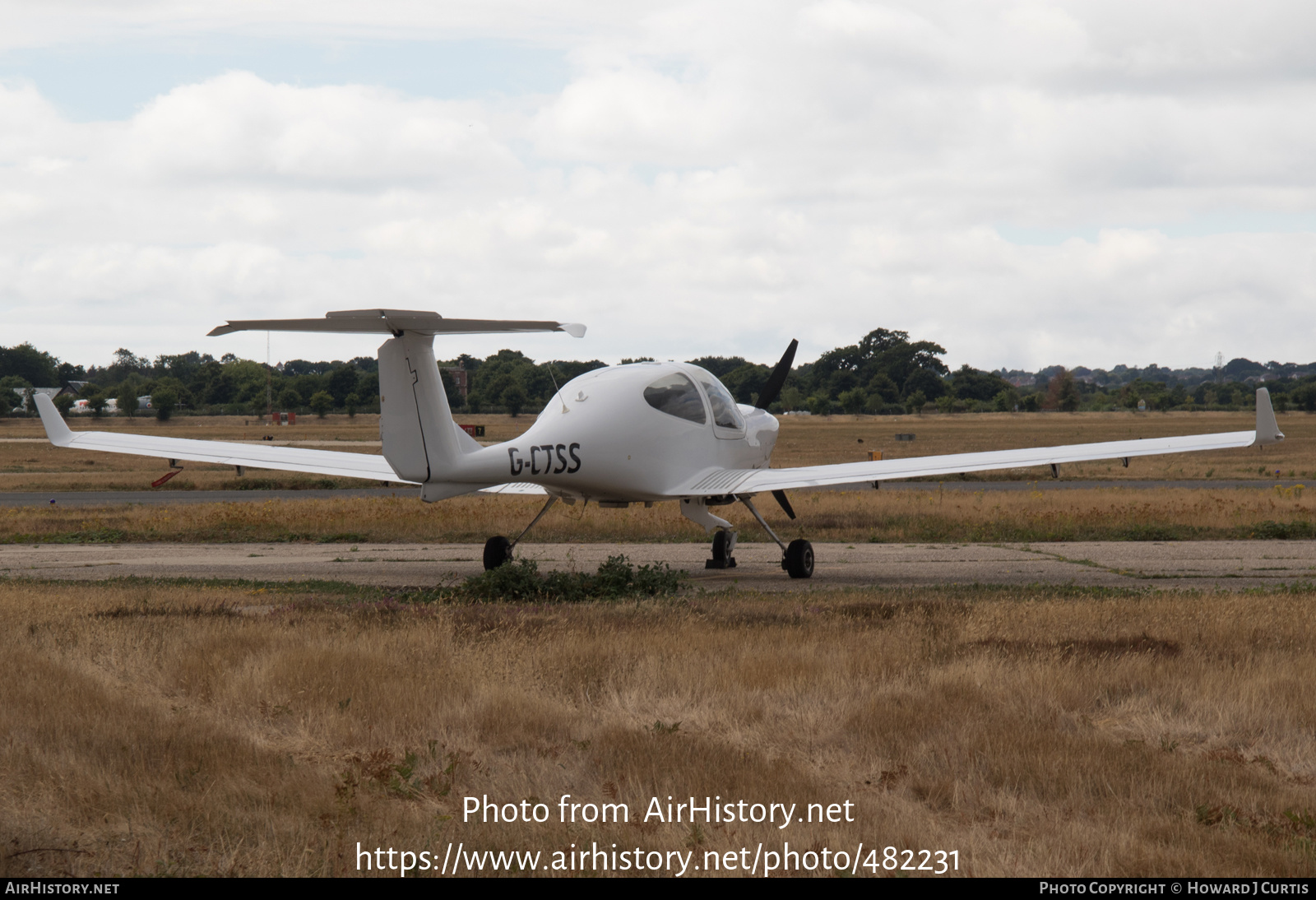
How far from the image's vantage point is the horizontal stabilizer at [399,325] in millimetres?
13641

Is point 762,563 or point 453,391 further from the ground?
point 453,391

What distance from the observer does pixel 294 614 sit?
12.3 m

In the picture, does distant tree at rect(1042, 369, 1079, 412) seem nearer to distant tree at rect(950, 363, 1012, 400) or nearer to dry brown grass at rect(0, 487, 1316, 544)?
distant tree at rect(950, 363, 1012, 400)

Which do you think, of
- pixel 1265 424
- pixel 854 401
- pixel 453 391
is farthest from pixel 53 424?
pixel 854 401

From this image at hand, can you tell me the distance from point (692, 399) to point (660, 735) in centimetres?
1099

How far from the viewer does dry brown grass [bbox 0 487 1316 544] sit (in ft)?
78.8

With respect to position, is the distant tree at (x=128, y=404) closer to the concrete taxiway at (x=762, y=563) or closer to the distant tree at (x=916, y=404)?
the distant tree at (x=916, y=404)

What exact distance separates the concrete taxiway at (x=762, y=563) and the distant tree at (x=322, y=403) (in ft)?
325

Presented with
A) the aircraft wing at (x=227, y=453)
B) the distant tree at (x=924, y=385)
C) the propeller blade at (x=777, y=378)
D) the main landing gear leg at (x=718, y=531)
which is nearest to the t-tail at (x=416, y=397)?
the aircraft wing at (x=227, y=453)

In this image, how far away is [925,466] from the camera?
1809 cm

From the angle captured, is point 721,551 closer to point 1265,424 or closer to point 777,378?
point 777,378

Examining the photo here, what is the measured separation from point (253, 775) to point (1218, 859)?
5.13 m

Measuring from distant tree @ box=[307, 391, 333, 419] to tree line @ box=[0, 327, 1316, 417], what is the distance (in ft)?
0.41

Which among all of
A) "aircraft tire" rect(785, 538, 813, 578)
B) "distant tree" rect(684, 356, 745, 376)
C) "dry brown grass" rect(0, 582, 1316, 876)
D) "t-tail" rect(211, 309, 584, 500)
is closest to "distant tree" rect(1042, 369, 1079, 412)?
"distant tree" rect(684, 356, 745, 376)
